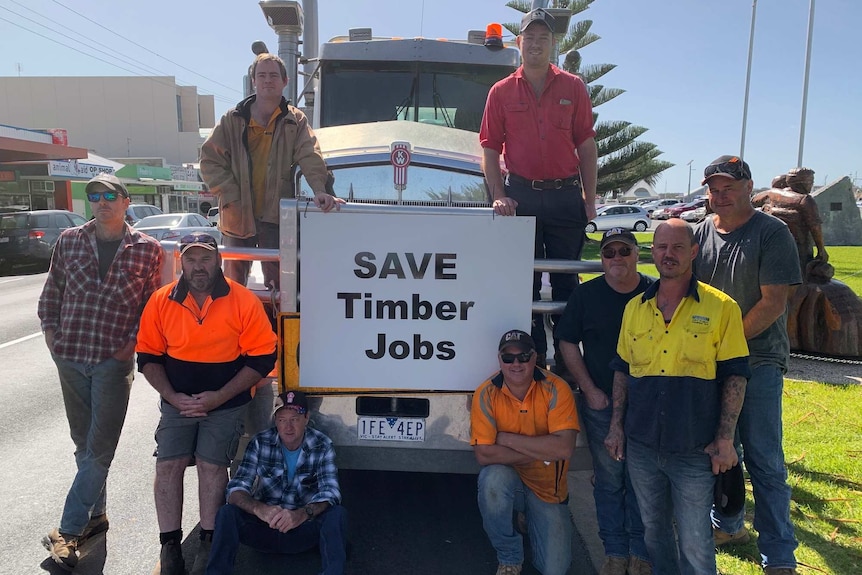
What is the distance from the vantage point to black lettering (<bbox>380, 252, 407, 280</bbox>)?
3.50 meters

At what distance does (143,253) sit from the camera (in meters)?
3.79

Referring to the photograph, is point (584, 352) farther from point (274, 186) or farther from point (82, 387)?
point (82, 387)

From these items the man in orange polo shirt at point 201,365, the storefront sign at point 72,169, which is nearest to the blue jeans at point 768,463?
the man in orange polo shirt at point 201,365

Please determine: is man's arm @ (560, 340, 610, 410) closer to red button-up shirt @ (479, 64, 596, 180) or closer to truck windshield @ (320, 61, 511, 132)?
red button-up shirt @ (479, 64, 596, 180)

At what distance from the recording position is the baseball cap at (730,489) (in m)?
3.03

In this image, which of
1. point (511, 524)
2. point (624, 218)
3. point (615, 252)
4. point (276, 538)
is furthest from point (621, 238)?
point (624, 218)

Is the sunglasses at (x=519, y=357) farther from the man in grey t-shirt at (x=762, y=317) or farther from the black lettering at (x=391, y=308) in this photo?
the man in grey t-shirt at (x=762, y=317)

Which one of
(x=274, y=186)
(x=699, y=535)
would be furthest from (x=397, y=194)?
(x=699, y=535)

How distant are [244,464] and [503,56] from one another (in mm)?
4451

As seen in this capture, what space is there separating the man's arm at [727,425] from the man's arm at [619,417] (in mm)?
425

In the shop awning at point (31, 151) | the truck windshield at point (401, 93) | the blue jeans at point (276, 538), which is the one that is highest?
the shop awning at point (31, 151)

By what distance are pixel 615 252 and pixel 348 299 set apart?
142cm

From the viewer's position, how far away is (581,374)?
3539mm

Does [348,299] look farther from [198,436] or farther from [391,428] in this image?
[198,436]
